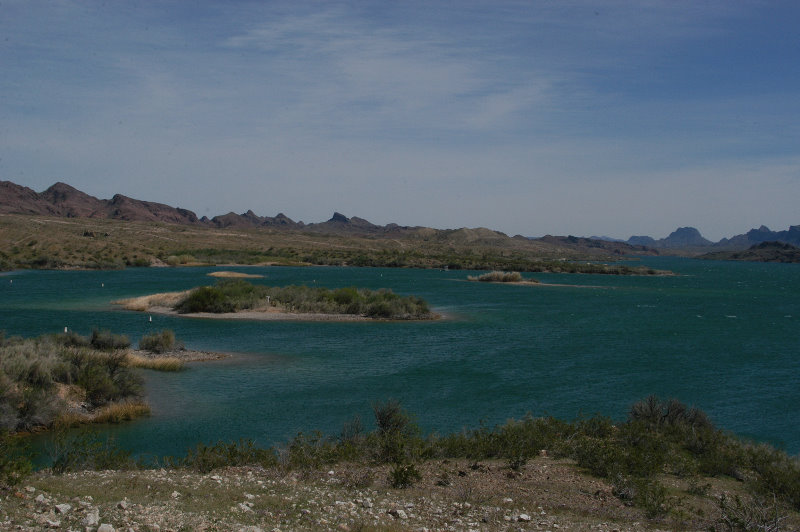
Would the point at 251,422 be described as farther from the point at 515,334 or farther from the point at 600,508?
the point at 515,334

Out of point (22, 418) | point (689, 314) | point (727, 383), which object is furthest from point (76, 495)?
point (689, 314)

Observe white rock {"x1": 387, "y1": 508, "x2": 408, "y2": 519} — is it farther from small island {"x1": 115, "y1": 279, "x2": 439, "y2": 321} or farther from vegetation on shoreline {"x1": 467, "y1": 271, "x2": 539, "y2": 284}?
vegetation on shoreline {"x1": 467, "y1": 271, "x2": 539, "y2": 284}

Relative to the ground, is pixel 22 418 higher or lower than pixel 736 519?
lower

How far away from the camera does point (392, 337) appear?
37.7m

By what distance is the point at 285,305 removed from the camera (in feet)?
159

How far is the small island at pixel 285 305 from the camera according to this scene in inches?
1813

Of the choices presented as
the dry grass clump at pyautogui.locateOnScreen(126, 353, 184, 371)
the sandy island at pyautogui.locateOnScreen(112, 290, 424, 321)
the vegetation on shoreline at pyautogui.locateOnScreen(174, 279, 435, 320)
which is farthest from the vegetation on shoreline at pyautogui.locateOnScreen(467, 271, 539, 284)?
the dry grass clump at pyautogui.locateOnScreen(126, 353, 184, 371)

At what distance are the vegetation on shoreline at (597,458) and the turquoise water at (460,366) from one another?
3.67 m

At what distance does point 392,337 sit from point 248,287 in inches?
719

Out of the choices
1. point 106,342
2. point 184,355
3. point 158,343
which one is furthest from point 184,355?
point 106,342

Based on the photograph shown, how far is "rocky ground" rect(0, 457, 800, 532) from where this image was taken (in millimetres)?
8422

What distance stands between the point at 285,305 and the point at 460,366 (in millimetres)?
23113

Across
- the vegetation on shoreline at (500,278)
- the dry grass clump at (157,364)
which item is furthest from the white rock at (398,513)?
the vegetation on shoreline at (500,278)

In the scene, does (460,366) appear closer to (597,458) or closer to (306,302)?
(597,458)
